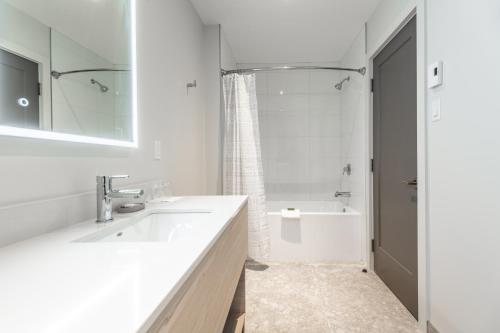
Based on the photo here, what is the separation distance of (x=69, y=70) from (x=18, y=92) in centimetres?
25

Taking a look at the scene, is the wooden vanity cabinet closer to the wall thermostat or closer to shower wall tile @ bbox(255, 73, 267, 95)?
the wall thermostat

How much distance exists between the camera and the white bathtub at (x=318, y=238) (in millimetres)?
2701

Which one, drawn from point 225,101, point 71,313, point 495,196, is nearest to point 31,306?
point 71,313

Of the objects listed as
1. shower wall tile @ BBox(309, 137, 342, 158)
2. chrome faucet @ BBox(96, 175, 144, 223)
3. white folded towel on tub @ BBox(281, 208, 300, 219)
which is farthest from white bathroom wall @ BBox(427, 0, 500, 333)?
shower wall tile @ BBox(309, 137, 342, 158)

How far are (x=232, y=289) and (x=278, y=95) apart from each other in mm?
3058

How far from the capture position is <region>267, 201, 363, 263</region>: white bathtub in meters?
2.70

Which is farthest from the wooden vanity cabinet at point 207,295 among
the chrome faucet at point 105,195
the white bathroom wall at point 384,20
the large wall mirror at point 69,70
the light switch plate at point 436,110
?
the white bathroom wall at point 384,20

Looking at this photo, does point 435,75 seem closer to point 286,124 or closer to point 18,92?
point 18,92

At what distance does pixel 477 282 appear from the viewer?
1.19 metres

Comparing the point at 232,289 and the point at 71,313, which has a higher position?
the point at 71,313

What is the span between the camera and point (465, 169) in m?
1.26

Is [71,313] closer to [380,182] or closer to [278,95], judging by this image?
[380,182]

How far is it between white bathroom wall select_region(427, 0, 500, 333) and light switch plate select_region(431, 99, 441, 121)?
0.02m

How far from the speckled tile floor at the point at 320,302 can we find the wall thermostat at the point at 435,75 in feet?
4.83
